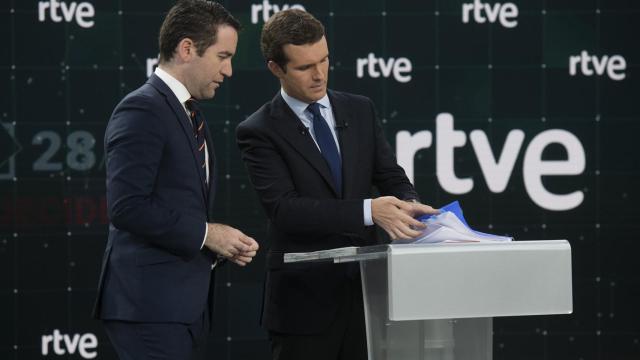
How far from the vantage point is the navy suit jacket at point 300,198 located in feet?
9.05

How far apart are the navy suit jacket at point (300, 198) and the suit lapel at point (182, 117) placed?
40 cm

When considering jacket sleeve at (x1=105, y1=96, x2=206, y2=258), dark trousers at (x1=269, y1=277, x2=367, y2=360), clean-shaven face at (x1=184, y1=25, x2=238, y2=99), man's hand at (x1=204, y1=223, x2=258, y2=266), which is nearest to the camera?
jacket sleeve at (x1=105, y1=96, x2=206, y2=258)

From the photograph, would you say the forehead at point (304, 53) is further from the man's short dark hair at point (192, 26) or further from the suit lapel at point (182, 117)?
the suit lapel at point (182, 117)

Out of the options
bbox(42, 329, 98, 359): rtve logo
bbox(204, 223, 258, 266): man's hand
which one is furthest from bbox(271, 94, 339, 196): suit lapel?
bbox(42, 329, 98, 359): rtve logo

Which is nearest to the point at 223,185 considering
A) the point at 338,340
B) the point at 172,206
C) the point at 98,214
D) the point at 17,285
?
the point at 98,214

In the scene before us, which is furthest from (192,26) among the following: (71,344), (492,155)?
(71,344)

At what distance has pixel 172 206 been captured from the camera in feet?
7.68

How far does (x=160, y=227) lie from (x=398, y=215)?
0.60 meters

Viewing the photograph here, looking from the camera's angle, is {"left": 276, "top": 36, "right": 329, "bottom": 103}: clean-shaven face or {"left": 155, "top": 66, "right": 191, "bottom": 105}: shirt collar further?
{"left": 276, "top": 36, "right": 329, "bottom": 103}: clean-shaven face

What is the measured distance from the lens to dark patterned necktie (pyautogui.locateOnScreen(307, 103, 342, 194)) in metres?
2.83

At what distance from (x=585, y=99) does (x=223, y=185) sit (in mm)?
1635

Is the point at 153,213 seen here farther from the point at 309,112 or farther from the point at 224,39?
the point at 309,112

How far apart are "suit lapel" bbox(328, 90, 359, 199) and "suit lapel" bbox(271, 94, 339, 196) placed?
0.04 metres

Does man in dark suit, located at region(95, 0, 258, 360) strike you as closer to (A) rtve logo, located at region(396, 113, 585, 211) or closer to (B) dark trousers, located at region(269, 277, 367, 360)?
(B) dark trousers, located at region(269, 277, 367, 360)
